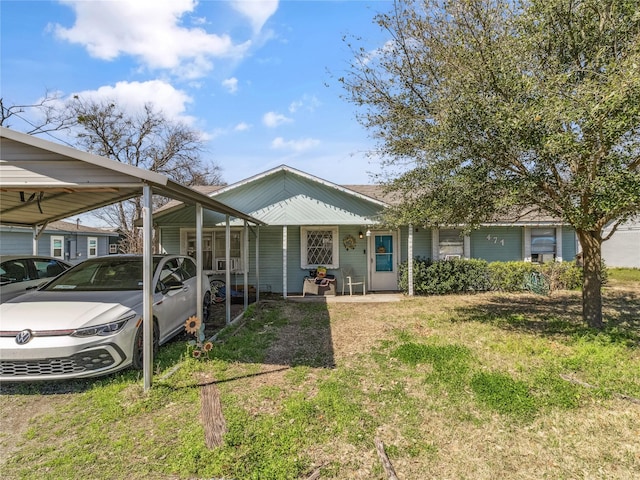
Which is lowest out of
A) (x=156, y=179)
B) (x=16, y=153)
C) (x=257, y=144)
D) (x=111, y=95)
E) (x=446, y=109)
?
(x=156, y=179)

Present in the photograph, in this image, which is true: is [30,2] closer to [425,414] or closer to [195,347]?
[195,347]

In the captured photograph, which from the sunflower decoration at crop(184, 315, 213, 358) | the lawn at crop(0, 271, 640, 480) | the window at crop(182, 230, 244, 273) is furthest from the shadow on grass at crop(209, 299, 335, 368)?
the window at crop(182, 230, 244, 273)

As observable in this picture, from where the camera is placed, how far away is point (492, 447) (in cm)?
301

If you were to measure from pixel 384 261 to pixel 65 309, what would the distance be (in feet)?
31.9

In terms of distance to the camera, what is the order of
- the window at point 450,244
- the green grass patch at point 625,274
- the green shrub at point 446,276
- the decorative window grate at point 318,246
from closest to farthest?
the green shrub at point 446,276 < the decorative window grate at point 318,246 < the window at point 450,244 < the green grass patch at point 625,274

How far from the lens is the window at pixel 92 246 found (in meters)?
22.6

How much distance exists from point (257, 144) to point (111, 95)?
37.3 ft

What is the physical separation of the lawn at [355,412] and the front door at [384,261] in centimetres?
583

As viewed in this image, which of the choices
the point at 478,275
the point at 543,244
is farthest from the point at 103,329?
the point at 543,244

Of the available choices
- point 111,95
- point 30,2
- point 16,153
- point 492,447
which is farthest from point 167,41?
point 111,95

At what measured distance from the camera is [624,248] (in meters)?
18.3

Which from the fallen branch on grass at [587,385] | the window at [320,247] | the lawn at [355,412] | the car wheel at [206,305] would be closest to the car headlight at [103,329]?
the lawn at [355,412]

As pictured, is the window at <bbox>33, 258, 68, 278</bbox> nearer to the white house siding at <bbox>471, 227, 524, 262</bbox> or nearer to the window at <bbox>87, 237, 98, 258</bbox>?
the white house siding at <bbox>471, 227, 524, 262</bbox>

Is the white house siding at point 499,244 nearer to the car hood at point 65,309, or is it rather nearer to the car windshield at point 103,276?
the car windshield at point 103,276
